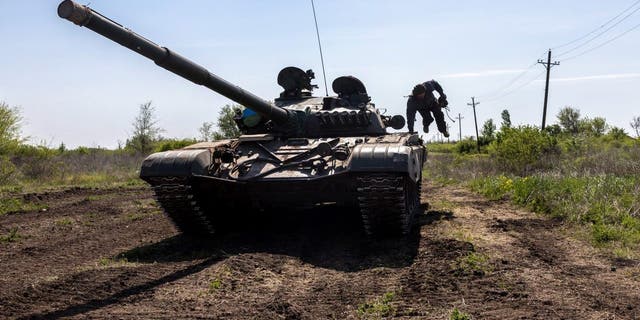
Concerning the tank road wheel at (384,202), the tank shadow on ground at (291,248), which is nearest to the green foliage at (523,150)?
the tank shadow on ground at (291,248)

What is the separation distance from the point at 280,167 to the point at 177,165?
138 centimetres

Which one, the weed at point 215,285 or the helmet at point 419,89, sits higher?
the helmet at point 419,89

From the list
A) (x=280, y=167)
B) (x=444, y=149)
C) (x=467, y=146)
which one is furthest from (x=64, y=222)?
(x=444, y=149)

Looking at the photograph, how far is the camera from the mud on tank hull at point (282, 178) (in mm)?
8195

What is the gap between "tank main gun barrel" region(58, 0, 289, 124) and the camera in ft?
20.7

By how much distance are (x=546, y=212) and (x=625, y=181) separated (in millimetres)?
2009

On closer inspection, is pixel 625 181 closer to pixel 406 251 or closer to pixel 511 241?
pixel 511 241

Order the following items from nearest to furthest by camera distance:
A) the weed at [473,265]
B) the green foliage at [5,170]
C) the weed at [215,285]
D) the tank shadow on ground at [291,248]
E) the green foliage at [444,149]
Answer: the weed at [215,285] < the weed at [473,265] < the tank shadow on ground at [291,248] < the green foliage at [5,170] < the green foliage at [444,149]

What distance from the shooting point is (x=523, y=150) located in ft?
69.7

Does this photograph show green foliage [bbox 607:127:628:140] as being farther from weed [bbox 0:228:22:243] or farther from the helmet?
weed [bbox 0:228:22:243]

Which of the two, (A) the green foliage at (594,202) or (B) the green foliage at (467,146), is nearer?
(A) the green foliage at (594,202)

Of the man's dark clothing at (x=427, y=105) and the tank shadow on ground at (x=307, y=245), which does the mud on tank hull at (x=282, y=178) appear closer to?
the tank shadow on ground at (x=307, y=245)

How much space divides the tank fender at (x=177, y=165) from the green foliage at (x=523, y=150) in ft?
46.6

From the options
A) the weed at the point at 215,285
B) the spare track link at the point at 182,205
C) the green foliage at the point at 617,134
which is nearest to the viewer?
the weed at the point at 215,285
